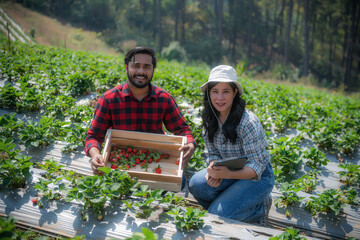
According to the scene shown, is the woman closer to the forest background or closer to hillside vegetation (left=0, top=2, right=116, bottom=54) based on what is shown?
hillside vegetation (left=0, top=2, right=116, bottom=54)

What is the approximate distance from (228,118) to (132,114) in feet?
3.70

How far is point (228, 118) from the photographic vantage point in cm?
248

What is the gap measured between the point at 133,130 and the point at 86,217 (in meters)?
1.19

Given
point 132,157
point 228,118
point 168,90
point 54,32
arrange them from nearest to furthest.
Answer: point 228,118, point 132,157, point 168,90, point 54,32

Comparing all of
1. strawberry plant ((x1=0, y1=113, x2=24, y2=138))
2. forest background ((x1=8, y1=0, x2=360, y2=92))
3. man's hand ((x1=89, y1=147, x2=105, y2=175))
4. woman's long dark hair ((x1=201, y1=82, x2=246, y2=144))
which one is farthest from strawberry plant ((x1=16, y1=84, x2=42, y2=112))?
forest background ((x1=8, y1=0, x2=360, y2=92))

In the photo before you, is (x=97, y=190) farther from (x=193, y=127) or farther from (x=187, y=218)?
(x=193, y=127)

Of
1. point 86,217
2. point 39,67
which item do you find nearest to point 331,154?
point 86,217

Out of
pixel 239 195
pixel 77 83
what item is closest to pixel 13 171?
pixel 239 195

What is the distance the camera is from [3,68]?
5543 millimetres

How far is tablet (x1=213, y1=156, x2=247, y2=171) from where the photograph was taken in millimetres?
2246

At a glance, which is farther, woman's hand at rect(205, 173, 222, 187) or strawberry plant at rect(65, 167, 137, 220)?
woman's hand at rect(205, 173, 222, 187)

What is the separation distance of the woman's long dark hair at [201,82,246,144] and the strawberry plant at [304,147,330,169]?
1562mm

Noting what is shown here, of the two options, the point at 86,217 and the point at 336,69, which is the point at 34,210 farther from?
the point at 336,69

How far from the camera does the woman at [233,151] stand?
2.41m
